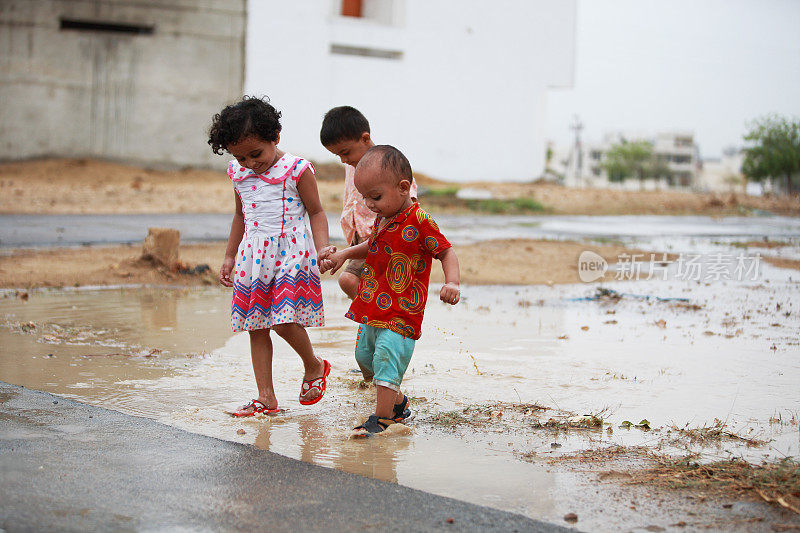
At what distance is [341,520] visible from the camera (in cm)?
284

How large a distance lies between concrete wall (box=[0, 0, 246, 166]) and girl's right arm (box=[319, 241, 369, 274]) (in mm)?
23939

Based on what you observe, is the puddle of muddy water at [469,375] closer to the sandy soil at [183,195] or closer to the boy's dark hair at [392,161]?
the boy's dark hair at [392,161]

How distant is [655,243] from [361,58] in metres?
17.4

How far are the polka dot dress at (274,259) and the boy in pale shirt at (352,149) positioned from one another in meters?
0.40

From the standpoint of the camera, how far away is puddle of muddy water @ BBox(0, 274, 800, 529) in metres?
3.65

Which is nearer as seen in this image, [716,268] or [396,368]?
[396,368]

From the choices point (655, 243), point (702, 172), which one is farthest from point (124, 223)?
point (702, 172)

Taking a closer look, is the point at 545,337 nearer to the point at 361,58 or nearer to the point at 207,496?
the point at 207,496

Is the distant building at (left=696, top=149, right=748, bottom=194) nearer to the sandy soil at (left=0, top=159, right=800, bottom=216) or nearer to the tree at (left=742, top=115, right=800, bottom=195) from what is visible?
the tree at (left=742, top=115, right=800, bottom=195)

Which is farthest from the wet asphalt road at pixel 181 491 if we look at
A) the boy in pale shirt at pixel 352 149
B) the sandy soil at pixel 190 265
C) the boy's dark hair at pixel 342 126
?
the sandy soil at pixel 190 265

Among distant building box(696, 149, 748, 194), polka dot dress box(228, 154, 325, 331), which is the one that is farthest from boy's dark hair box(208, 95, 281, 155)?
distant building box(696, 149, 748, 194)

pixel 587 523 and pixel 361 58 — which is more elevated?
pixel 361 58

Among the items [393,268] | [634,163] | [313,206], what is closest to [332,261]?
[393,268]

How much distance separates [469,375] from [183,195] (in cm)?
1645
